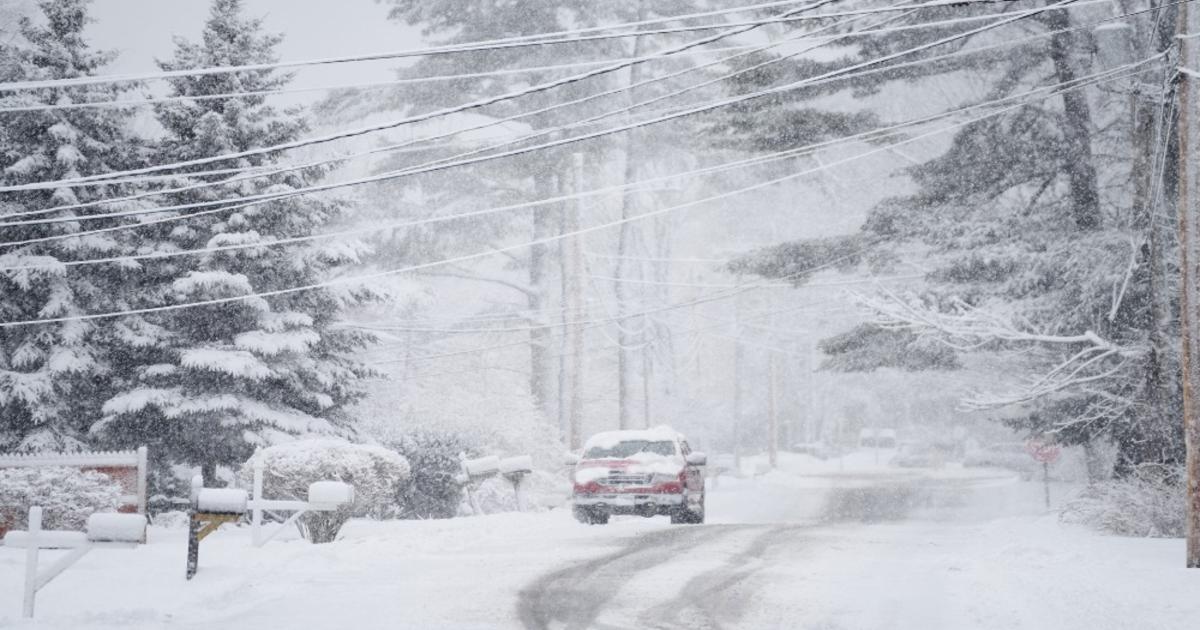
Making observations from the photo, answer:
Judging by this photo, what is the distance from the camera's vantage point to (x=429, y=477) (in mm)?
21688

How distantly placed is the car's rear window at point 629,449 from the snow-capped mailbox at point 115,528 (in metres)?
11.6

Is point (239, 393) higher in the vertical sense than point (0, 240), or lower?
lower

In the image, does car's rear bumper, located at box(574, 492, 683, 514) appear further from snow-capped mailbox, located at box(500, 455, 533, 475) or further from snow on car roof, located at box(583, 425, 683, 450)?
snow-capped mailbox, located at box(500, 455, 533, 475)

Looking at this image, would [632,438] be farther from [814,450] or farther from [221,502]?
[814,450]

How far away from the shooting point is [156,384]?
21.2 m

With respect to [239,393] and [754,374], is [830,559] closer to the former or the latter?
[239,393]

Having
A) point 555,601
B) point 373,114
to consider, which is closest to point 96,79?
point 555,601

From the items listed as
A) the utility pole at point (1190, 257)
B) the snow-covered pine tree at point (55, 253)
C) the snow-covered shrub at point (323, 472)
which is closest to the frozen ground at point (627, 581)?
the snow-covered shrub at point (323, 472)

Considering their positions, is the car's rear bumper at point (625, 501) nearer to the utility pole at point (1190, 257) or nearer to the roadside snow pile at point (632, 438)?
the roadside snow pile at point (632, 438)

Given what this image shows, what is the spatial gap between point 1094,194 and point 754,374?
189ft

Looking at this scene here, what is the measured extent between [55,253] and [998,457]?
52.7 meters

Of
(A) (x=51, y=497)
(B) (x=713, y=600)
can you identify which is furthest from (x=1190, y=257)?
(A) (x=51, y=497)

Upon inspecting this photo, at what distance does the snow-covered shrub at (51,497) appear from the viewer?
15117 millimetres

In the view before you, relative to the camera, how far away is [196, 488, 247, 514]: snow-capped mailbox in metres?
10.7
